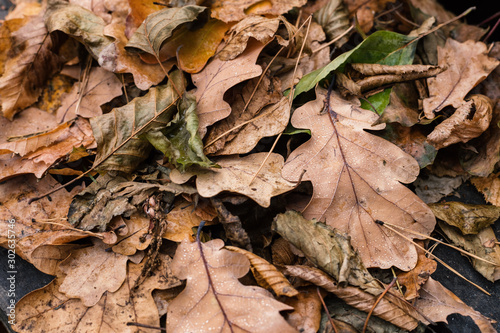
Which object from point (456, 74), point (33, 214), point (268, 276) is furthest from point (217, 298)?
point (456, 74)

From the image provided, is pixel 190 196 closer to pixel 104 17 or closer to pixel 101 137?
pixel 101 137

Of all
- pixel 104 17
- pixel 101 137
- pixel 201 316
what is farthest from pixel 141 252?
pixel 104 17

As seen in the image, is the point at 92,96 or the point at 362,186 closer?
the point at 362,186

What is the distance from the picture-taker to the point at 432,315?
1.41 m

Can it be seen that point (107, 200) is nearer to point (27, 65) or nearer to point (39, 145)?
point (39, 145)

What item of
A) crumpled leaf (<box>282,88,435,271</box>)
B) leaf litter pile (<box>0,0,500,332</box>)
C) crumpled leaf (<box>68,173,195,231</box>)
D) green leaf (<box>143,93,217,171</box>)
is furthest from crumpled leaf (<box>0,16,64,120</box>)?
crumpled leaf (<box>282,88,435,271</box>)

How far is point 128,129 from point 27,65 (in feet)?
2.79

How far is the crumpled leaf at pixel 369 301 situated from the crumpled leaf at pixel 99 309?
1.86 feet

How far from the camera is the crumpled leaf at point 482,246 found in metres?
1.55

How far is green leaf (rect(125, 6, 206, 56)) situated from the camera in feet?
5.62

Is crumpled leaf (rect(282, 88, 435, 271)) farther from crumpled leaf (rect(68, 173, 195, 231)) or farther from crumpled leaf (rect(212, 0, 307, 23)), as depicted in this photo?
crumpled leaf (rect(212, 0, 307, 23))

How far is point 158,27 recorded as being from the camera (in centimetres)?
172

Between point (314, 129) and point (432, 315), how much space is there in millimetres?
903

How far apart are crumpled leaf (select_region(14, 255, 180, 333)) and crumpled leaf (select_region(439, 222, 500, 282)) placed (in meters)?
1.26
